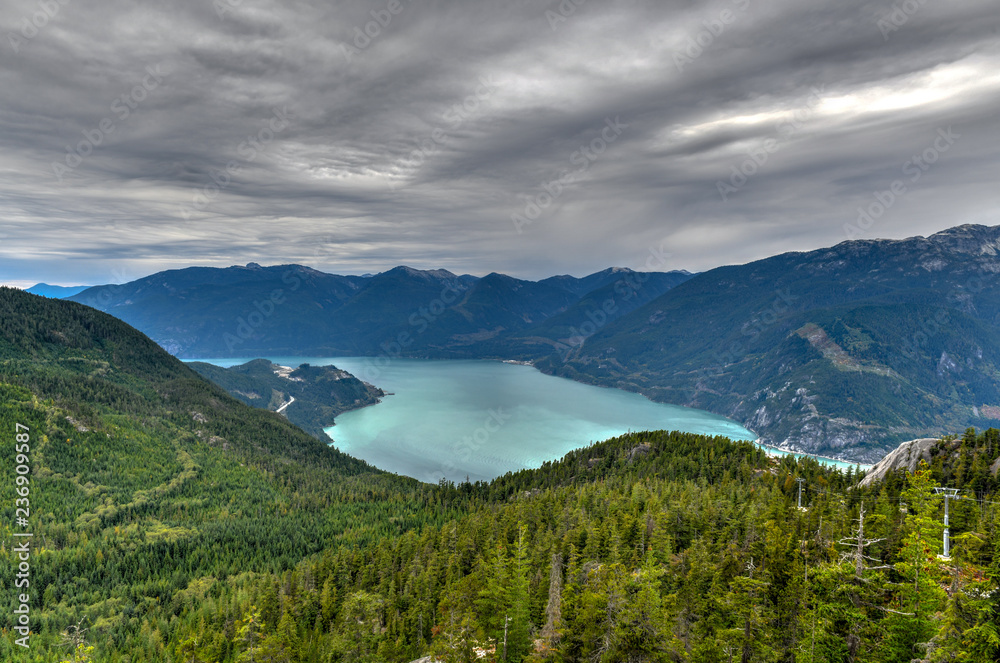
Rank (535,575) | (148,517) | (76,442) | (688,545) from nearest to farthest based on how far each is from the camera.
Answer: (535,575)
(688,545)
(148,517)
(76,442)

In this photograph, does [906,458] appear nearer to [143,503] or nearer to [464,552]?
[464,552]

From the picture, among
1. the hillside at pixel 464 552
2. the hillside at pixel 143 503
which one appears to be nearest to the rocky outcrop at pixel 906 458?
the hillside at pixel 464 552

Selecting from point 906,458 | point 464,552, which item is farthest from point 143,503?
point 906,458

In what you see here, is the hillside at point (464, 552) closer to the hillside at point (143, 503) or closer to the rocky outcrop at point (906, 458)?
the hillside at point (143, 503)

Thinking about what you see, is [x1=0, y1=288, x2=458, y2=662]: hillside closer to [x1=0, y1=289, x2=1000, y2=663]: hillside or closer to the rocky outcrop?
[x1=0, y1=289, x2=1000, y2=663]: hillside

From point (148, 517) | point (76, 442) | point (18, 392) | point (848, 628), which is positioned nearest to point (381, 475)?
point (148, 517)

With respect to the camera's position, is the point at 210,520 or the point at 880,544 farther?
the point at 210,520

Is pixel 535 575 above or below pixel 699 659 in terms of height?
below

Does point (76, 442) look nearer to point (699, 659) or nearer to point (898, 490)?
point (699, 659)
